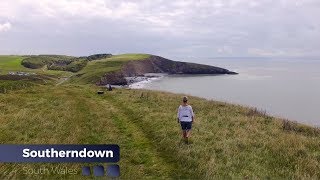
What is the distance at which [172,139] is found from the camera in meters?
22.1

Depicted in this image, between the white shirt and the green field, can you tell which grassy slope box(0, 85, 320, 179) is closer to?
the green field

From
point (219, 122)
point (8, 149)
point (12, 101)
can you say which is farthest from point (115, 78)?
point (8, 149)

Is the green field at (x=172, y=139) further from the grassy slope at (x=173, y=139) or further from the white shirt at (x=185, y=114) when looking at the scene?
the white shirt at (x=185, y=114)

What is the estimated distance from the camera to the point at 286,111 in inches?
2862

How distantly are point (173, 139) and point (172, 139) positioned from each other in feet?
0.18

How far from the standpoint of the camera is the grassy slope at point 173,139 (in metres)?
17.0

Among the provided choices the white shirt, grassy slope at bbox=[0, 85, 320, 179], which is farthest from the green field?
the white shirt

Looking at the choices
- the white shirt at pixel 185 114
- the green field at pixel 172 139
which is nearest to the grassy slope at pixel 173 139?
the green field at pixel 172 139

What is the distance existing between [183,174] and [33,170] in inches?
241

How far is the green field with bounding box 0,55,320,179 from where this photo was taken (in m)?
16.8

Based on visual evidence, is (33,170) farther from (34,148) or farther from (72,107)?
(72,107)

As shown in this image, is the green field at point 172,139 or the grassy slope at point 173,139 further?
the grassy slope at point 173,139

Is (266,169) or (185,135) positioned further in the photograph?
(185,135)

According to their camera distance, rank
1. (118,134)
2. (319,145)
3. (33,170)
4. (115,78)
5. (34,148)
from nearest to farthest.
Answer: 1. (33,170)
2. (34,148)
3. (319,145)
4. (118,134)
5. (115,78)
